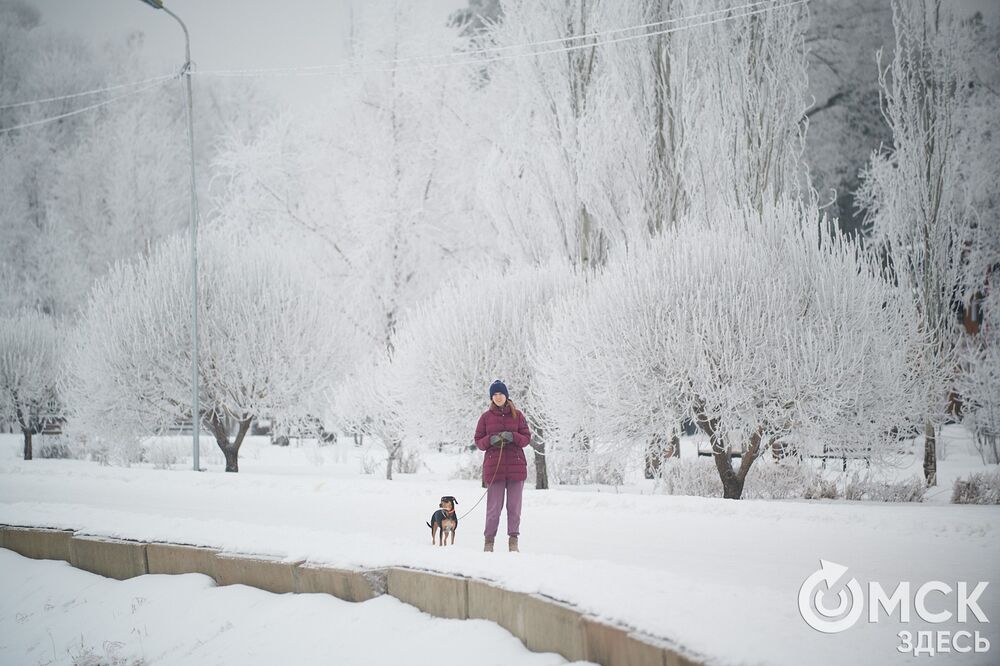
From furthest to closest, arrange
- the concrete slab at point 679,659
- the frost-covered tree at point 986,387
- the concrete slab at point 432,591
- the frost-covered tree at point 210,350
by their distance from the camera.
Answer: the frost-covered tree at point 210,350, the frost-covered tree at point 986,387, the concrete slab at point 432,591, the concrete slab at point 679,659

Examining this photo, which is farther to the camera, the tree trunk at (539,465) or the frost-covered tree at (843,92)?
the frost-covered tree at (843,92)

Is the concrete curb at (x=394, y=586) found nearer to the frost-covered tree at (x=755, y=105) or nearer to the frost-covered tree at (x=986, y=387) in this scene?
the frost-covered tree at (x=755, y=105)

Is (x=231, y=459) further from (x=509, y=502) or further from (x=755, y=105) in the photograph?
(x=755, y=105)

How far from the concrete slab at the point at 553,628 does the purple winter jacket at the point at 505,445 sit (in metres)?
3.21

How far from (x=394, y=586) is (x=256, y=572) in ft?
5.62

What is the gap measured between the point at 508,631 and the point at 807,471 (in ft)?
35.7

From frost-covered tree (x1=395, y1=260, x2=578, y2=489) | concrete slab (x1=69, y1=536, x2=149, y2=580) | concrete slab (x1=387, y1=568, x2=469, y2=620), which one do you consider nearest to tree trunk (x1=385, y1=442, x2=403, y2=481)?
frost-covered tree (x1=395, y1=260, x2=578, y2=489)

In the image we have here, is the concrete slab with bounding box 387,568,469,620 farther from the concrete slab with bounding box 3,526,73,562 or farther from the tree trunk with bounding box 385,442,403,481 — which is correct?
the tree trunk with bounding box 385,442,403,481

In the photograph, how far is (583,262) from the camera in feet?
70.2

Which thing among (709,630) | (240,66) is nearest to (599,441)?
(709,630)

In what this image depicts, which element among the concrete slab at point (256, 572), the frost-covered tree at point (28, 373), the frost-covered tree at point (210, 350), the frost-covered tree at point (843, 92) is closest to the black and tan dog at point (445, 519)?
the concrete slab at point (256, 572)

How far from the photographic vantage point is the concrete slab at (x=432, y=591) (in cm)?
600

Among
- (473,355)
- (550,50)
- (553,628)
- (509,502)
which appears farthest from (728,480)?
(550,50)

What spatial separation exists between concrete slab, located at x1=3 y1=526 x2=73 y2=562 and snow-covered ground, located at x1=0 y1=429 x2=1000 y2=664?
0.18 m
